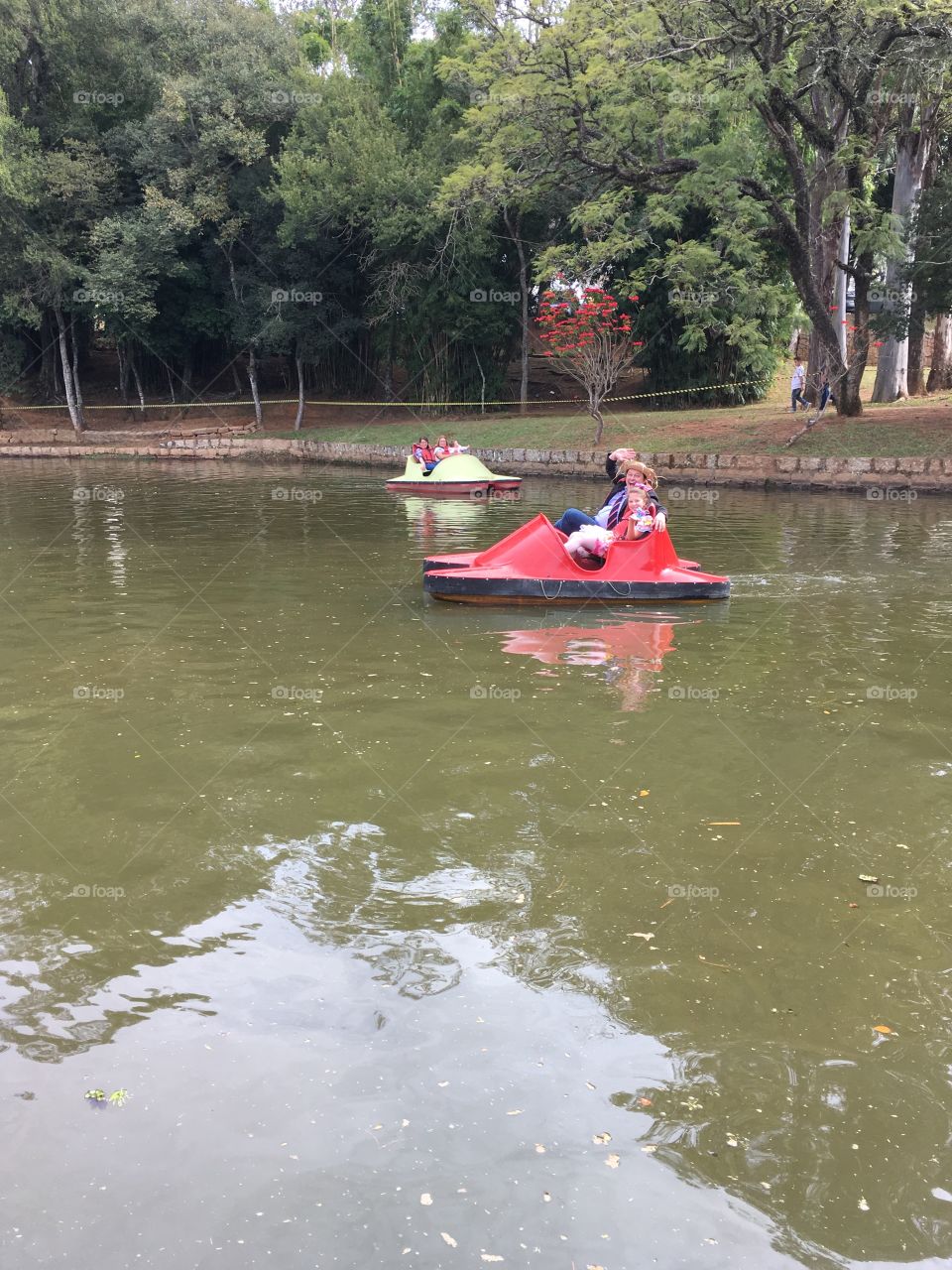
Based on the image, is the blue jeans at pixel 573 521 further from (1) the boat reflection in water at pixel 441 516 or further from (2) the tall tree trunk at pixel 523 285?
(2) the tall tree trunk at pixel 523 285

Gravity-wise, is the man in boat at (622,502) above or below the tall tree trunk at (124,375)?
below

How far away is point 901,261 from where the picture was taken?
1939 cm

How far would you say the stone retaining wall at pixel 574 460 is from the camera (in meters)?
18.5

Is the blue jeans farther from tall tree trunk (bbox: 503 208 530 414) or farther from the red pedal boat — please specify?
tall tree trunk (bbox: 503 208 530 414)

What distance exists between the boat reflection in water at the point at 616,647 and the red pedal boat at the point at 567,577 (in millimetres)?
405

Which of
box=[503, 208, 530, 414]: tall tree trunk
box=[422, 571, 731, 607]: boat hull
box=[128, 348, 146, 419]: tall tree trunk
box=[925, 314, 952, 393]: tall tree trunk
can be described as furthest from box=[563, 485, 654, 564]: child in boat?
box=[128, 348, 146, 419]: tall tree trunk

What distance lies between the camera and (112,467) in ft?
83.7

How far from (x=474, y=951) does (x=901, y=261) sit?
1891cm

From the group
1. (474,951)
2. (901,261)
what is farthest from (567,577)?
(901,261)

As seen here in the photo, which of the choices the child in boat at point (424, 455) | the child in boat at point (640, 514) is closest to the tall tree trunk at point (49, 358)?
the child in boat at point (424, 455)

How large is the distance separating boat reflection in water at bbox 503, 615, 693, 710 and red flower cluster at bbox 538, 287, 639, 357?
15431 millimetres

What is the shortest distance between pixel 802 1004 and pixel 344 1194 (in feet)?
5.17

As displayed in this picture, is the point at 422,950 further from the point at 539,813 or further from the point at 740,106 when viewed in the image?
the point at 740,106

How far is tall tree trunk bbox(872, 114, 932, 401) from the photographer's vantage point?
19.7 metres
